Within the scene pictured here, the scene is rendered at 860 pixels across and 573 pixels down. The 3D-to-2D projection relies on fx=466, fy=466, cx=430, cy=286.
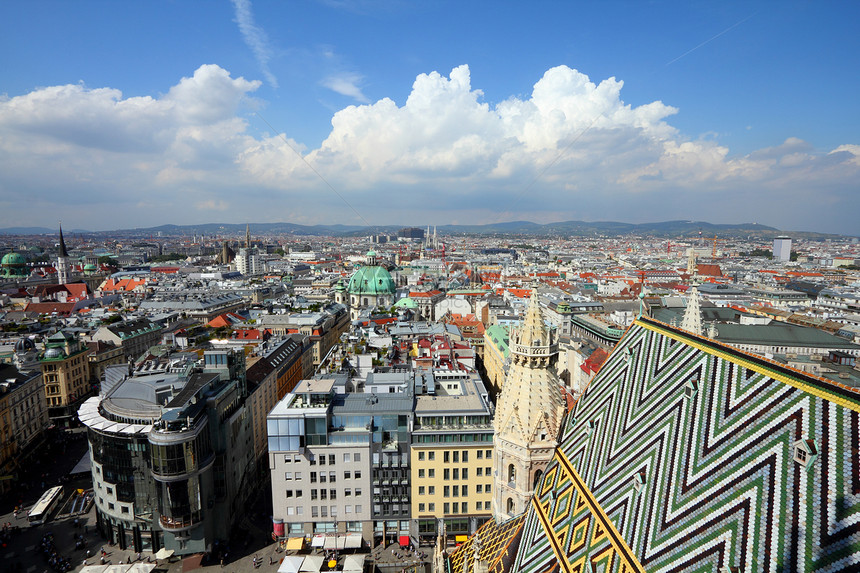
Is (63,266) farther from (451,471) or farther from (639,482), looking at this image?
(639,482)

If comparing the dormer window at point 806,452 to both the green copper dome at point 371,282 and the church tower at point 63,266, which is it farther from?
the church tower at point 63,266

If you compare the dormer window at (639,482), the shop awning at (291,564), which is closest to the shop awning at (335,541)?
the shop awning at (291,564)

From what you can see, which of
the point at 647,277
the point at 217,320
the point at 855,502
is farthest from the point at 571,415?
the point at 647,277

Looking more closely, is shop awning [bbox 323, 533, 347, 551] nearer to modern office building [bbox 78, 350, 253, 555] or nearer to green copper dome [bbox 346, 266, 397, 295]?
modern office building [bbox 78, 350, 253, 555]

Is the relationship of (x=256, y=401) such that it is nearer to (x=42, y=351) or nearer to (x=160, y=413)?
(x=160, y=413)

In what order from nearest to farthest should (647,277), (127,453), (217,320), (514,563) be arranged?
(514,563)
(127,453)
(217,320)
(647,277)

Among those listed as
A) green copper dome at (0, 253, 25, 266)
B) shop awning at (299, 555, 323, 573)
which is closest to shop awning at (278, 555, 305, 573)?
shop awning at (299, 555, 323, 573)

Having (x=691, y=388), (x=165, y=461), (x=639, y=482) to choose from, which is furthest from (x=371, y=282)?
(x=639, y=482)
